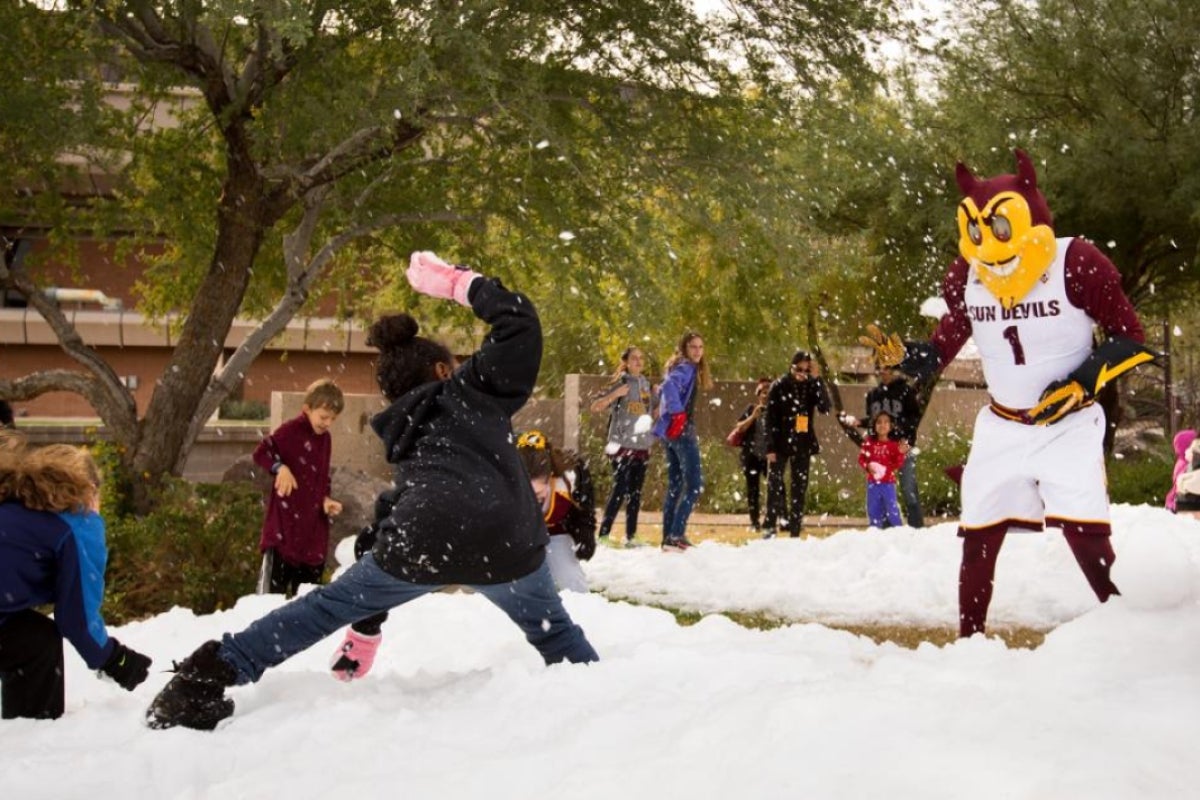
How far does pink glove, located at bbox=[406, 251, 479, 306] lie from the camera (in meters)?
5.12

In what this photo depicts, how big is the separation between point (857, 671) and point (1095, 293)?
227 cm

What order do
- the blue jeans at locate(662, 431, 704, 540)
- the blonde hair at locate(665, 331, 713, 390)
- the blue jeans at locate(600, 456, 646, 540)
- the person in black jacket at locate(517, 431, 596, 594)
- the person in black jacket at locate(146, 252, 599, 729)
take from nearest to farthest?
the person in black jacket at locate(146, 252, 599, 729)
the person in black jacket at locate(517, 431, 596, 594)
the blue jeans at locate(662, 431, 704, 540)
the blonde hair at locate(665, 331, 713, 390)
the blue jeans at locate(600, 456, 646, 540)

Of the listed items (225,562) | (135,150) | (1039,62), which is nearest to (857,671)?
(225,562)

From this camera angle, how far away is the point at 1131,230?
19688 mm

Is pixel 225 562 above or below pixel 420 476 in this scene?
below

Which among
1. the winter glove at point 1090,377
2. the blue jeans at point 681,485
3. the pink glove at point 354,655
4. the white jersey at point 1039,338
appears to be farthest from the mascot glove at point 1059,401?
the blue jeans at point 681,485

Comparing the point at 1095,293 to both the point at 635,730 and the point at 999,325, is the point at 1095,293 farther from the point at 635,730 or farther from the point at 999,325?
the point at 635,730

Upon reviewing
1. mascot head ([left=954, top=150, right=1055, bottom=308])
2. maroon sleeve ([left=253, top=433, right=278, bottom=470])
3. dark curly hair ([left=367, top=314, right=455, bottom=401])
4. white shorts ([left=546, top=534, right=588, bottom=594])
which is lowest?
white shorts ([left=546, top=534, right=588, bottom=594])

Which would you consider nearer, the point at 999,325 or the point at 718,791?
the point at 718,791

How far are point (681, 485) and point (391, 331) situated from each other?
7862 millimetres

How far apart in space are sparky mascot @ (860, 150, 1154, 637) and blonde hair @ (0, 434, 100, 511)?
3.69m

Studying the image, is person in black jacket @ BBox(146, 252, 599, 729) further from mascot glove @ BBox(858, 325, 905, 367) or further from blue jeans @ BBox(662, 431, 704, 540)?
blue jeans @ BBox(662, 431, 704, 540)

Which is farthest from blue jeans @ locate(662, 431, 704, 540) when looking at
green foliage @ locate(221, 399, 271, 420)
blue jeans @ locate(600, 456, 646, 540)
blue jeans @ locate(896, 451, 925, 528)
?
green foliage @ locate(221, 399, 271, 420)

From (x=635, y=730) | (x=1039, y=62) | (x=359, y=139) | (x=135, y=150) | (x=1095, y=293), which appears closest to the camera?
(x=635, y=730)
